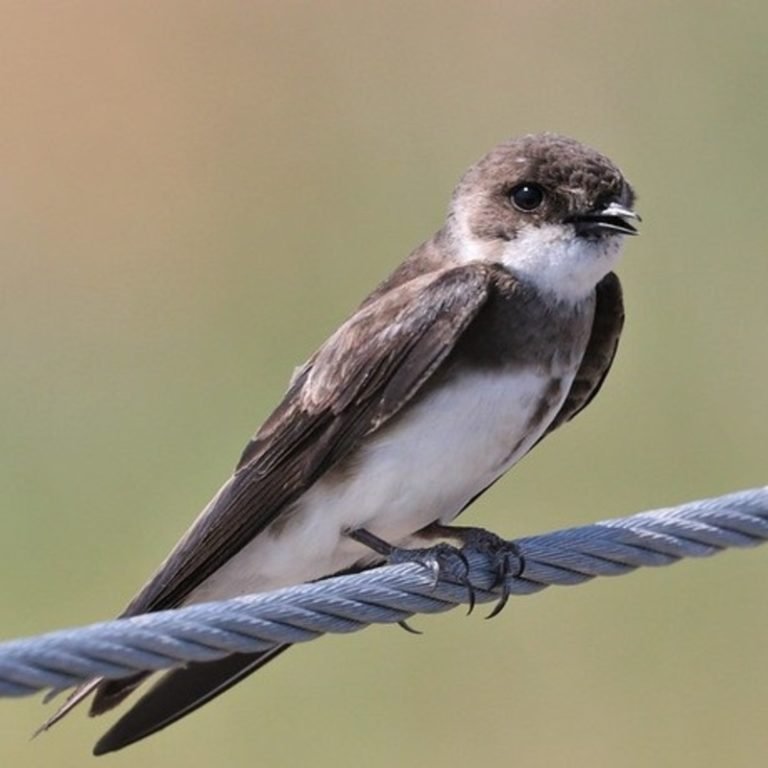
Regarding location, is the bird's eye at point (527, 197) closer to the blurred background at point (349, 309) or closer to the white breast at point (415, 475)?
the white breast at point (415, 475)

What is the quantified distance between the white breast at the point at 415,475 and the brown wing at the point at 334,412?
0.05 meters

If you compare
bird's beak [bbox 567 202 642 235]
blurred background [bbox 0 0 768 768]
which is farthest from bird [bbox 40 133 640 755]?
blurred background [bbox 0 0 768 768]

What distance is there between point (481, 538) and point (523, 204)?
2.05ft

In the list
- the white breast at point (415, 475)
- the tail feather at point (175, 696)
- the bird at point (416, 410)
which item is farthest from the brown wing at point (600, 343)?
the tail feather at point (175, 696)

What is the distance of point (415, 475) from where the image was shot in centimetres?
393

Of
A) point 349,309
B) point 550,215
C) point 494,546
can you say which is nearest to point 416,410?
point 494,546

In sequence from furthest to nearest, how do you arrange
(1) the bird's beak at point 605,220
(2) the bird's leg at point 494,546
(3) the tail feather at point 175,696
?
(1) the bird's beak at point 605,220, (3) the tail feather at point 175,696, (2) the bird's leg at point 494,546

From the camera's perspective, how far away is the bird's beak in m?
4.02

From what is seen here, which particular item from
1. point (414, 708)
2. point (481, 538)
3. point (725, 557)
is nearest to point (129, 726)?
point (481, 538)

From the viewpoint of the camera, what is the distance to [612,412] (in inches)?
265

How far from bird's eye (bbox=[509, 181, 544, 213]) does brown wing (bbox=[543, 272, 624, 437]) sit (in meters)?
0.18

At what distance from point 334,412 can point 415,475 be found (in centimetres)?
17

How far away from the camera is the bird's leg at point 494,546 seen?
3580mm

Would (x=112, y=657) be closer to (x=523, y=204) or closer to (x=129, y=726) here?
(x=129, y=726)
